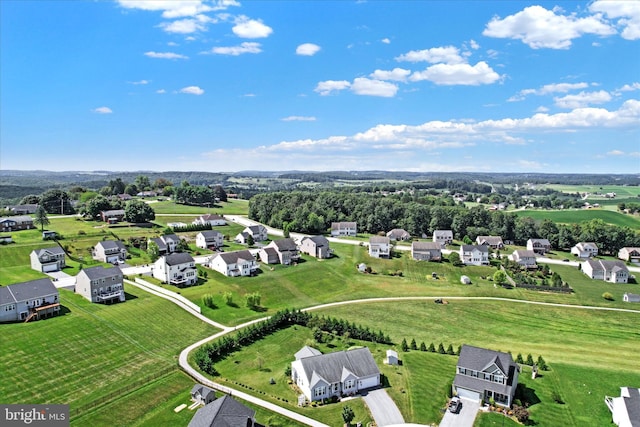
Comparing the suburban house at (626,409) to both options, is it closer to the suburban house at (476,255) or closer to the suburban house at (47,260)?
the suburban house at (476,255)

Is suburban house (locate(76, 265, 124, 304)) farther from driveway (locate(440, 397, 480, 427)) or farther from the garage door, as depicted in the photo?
the garage door

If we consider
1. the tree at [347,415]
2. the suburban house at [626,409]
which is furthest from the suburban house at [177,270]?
the suburban house at [626,409]

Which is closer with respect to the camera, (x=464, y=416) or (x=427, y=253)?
(x=464, y=416)

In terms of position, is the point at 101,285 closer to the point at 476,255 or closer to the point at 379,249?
the point at 379,249

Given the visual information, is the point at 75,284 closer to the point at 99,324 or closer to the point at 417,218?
the point at 99,324

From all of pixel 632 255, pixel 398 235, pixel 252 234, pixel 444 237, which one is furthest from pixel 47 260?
pixel 632 255

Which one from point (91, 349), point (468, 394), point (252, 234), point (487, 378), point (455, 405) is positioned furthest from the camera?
point (252, 234)
